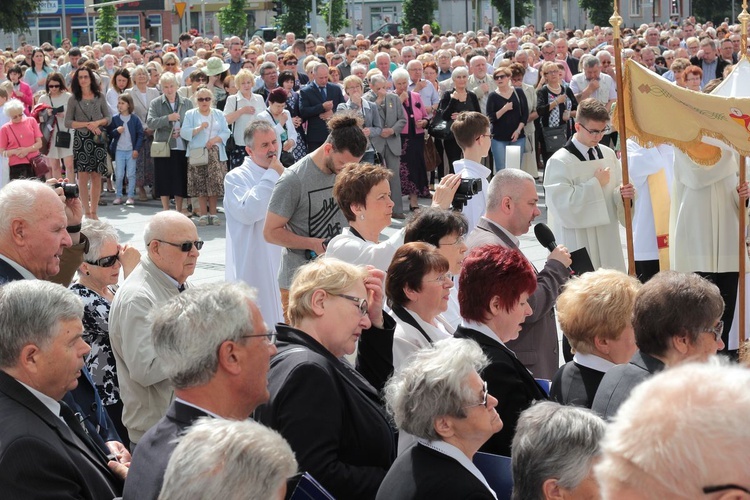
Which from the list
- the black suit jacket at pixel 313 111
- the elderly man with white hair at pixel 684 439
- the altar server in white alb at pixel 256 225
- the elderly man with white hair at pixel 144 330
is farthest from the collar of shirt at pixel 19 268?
the black suit jacket at pixel 313 111

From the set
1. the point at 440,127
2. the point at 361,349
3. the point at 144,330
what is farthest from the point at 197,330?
the point at 440,127

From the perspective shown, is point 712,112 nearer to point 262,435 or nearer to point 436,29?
point 262,435

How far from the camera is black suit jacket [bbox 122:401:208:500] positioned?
300 cm

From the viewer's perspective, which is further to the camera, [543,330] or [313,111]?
[313,111]

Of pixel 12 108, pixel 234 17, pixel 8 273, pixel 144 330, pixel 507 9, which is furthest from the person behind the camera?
pixel 507 9

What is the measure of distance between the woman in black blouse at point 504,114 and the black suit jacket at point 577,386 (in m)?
10.4

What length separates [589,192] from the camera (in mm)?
7320

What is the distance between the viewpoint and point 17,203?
462 centimetres

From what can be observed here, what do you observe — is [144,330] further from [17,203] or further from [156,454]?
[156,454]

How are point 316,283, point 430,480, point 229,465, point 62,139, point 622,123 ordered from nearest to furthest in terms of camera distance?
point 229,465
point 430,480
point 316,283
point 622,123
point 62,139

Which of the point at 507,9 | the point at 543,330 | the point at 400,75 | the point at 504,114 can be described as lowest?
the point at 543,330

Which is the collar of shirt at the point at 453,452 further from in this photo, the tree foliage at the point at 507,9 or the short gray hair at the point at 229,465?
the tree foliage at the point at 507,9

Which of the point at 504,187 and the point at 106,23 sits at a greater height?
the point at 106,23

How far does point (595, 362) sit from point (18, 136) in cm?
1034
